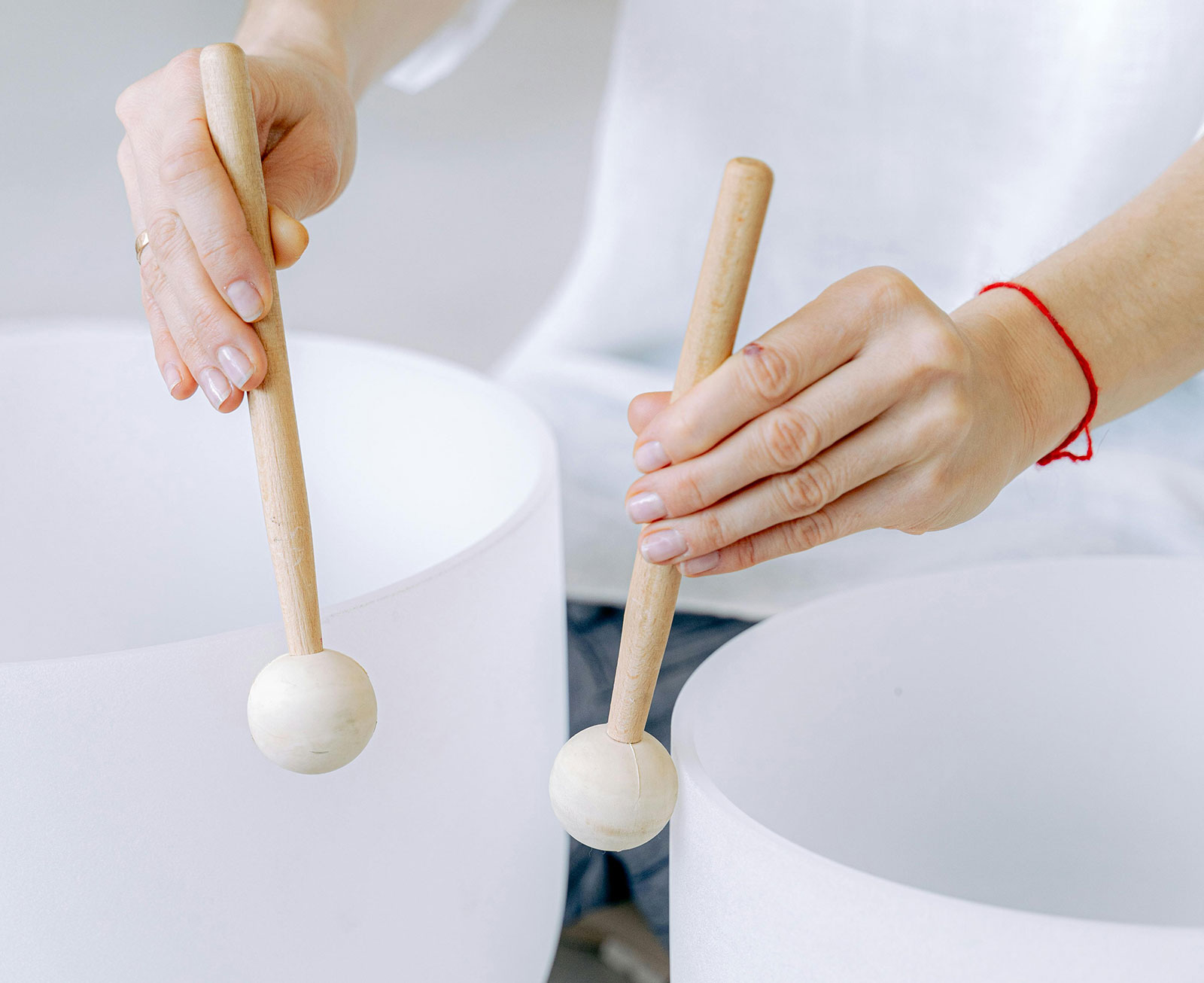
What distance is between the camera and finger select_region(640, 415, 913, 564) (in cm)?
32

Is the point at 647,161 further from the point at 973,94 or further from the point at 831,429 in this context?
the point at 831,429

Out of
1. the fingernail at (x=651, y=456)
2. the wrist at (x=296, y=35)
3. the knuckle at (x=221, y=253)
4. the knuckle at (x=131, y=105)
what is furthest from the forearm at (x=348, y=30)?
the fingernail at (x=651, y=456)

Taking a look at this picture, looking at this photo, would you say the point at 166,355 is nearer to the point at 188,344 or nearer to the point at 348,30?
the point at 188,344

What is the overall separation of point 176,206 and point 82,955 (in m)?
0.22

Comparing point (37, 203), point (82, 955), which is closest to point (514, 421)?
point (82, 955)

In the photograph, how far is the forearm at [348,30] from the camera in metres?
0.57

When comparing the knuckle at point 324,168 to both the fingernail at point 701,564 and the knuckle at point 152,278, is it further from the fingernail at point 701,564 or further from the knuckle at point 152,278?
the fingernail at point 701,564

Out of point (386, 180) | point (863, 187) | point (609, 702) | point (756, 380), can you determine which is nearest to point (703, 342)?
point (756, 380)

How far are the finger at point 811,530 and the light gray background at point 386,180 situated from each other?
66 cm

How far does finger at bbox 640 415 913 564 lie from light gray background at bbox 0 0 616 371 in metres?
0.66

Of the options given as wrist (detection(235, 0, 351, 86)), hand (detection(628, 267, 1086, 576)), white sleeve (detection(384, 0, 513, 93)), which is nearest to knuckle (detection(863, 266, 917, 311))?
hand (detection(628, 267, 1086, 576))

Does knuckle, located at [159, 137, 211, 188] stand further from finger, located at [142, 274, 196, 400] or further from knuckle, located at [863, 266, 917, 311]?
knuckle, located at [863, 266, 917, 311]

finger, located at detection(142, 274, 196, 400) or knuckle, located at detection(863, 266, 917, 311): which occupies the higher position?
knuckle, located at detection(863, 266, 917, 311)

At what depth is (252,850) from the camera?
0.34m
